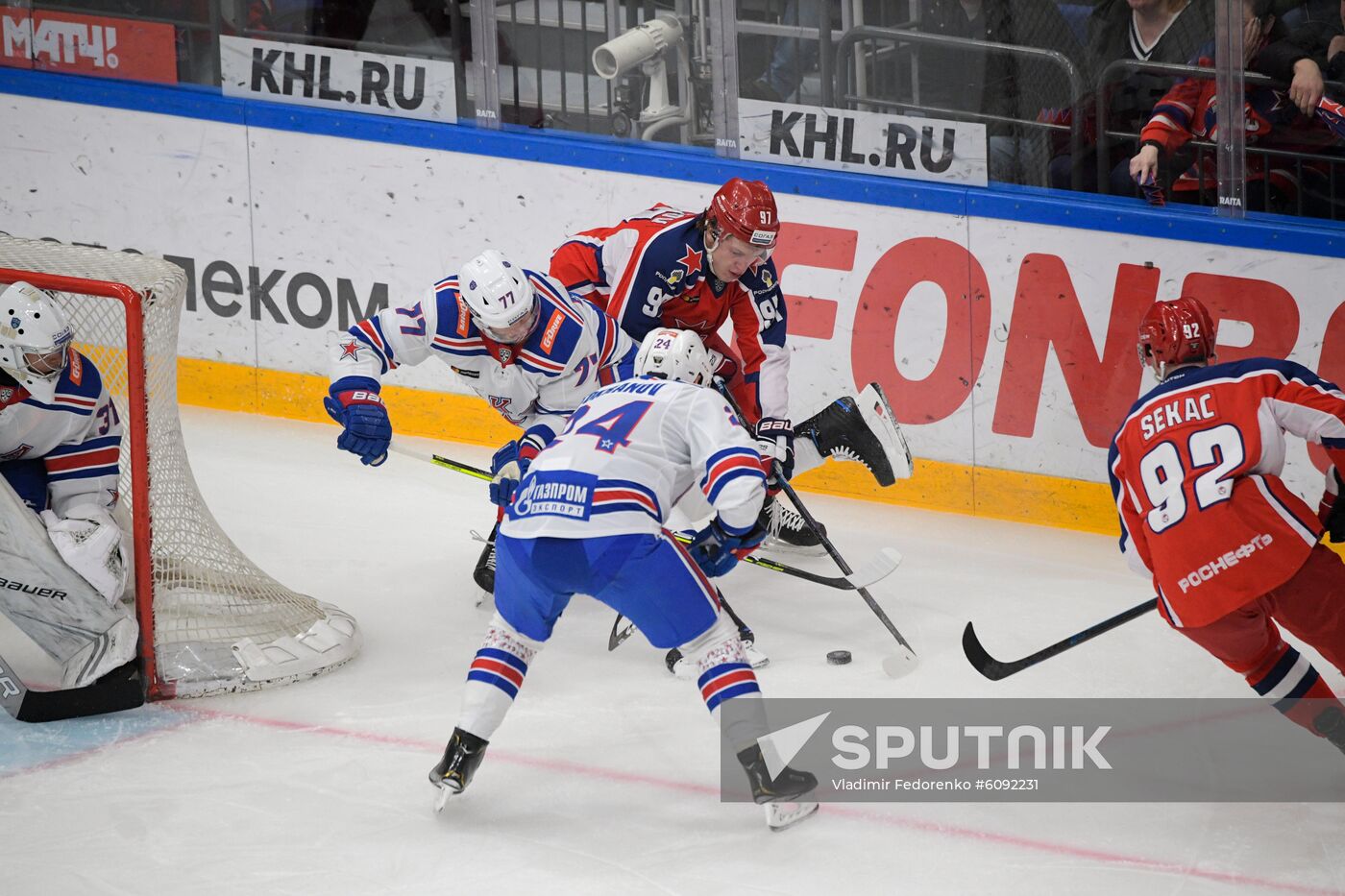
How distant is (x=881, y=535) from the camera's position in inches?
216

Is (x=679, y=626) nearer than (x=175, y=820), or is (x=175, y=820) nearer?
(x=679, y=626)

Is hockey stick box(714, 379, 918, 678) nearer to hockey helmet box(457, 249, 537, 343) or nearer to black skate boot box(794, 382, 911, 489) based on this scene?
black skate boot box(794, 382, 911, 489)

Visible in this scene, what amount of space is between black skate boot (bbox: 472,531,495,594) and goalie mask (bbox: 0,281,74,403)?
136cm

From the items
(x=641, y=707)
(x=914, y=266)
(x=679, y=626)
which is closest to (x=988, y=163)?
(x=914, y=266)

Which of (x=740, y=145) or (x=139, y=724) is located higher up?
(x=740, y=145)

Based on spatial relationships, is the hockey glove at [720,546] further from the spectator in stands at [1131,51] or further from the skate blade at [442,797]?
the spectator in stands at [1131,51]

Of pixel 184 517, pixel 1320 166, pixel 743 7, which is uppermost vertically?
pixel 743 7

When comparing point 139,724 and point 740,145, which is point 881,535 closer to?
point 740,145

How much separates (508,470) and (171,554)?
35.8 inches

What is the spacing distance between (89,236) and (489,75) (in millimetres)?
1846

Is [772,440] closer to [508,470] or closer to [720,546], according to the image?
[508,470]

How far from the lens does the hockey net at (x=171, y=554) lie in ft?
13.8

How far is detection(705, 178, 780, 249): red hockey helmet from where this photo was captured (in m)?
4.59

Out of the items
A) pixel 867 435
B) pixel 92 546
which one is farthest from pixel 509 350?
pixel 92 546
